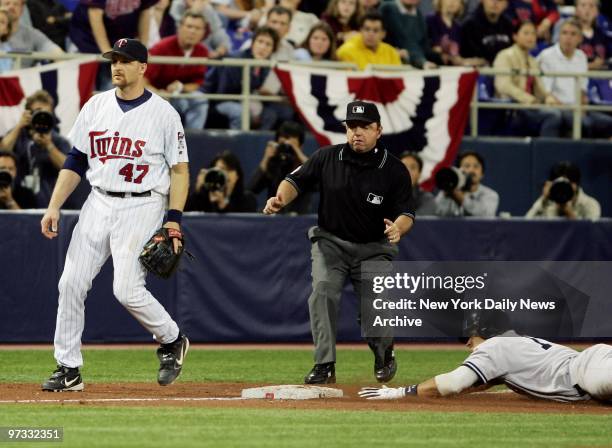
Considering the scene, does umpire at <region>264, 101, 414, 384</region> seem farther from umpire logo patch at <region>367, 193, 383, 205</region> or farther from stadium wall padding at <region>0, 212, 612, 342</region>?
stadium wall padding at <region>0, 212, 612, 342</region>

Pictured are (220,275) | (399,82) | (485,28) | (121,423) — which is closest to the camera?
(121,423)

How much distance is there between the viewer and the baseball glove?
9258 mm

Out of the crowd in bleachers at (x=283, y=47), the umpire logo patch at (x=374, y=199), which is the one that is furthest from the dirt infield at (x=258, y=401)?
the crowd in bleachers at (x=283, y=47)

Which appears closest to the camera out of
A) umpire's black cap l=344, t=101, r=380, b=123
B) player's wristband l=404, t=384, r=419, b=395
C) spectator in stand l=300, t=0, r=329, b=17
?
player's wristband l=404, t=384, r=419, b=395

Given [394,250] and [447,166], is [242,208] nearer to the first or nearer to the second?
[447,166]

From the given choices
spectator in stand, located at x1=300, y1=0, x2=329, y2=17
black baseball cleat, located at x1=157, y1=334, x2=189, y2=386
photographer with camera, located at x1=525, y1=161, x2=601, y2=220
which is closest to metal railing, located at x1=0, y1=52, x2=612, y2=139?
photographer with camera, located at x1=525, y1=161, x2=601, y2=220

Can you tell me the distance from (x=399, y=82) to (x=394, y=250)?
5.31 meters

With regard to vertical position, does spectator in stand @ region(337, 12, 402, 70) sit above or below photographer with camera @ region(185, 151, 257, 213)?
above

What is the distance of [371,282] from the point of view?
10625mm

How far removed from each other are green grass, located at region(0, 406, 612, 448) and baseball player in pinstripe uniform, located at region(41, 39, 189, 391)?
3.07 feet

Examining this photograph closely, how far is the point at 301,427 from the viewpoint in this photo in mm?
7852

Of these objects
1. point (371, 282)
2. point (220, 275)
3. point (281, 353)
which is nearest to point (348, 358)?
point (281, 353)

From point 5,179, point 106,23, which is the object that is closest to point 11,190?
point 5,179

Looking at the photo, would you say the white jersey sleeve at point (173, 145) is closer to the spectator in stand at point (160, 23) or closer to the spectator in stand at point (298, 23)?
the spectator in stand at point (160, 23)
